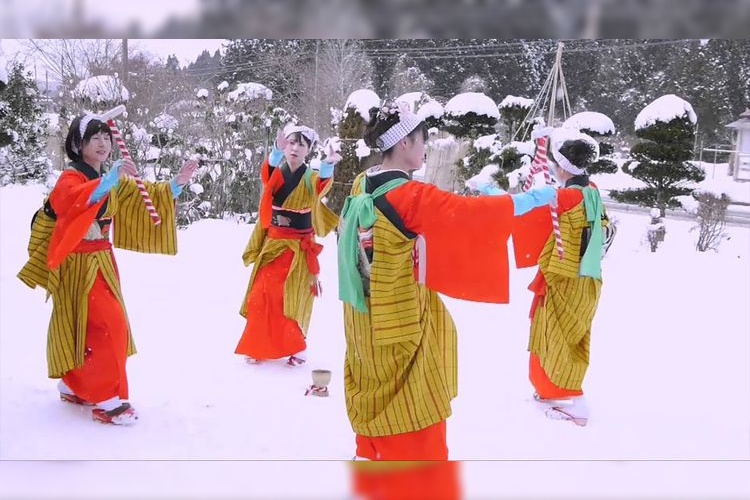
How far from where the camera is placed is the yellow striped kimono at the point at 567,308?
307cm

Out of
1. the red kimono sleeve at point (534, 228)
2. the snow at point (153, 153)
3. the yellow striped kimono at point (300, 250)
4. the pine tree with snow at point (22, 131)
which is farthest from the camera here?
the snow at point (153, 153)

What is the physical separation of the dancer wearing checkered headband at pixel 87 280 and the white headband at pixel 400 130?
1.02 metres

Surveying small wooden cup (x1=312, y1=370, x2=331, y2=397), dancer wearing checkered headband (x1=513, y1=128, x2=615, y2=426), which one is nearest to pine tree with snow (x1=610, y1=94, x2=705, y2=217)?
dancer wearing checkered headband (x1=513, y1=128, x2=615, y2=426)

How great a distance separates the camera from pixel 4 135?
6.93m

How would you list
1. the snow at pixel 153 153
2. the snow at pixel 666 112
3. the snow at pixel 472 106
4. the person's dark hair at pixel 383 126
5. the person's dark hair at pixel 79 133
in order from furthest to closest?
the snow at pixel 153 153 → the snow at pixel 472 106 → the snow at pixel 666 112 → the person's dark hair at pixel 79 133 → the person's dark hair at pixel 383 126

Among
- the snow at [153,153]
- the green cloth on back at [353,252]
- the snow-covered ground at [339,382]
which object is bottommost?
the snow-covered ground at [339,382]

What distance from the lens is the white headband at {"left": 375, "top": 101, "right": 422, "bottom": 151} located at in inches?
82.7

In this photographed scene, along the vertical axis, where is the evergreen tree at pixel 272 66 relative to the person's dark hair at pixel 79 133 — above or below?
above

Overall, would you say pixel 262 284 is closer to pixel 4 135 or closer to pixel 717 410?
pixel 717 410

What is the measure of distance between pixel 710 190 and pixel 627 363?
571 centimetres

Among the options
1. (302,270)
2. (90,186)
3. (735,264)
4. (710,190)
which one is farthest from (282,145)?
(710,190)

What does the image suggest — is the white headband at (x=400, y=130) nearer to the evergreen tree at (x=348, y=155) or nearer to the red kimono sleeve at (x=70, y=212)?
the red kimono sleeve at (x=70, y=212)

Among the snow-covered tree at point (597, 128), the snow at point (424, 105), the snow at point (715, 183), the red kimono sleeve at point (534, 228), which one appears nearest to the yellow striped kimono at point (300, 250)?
the red kimono sleeve at point (534, 228)

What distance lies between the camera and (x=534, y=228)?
10.1ft
